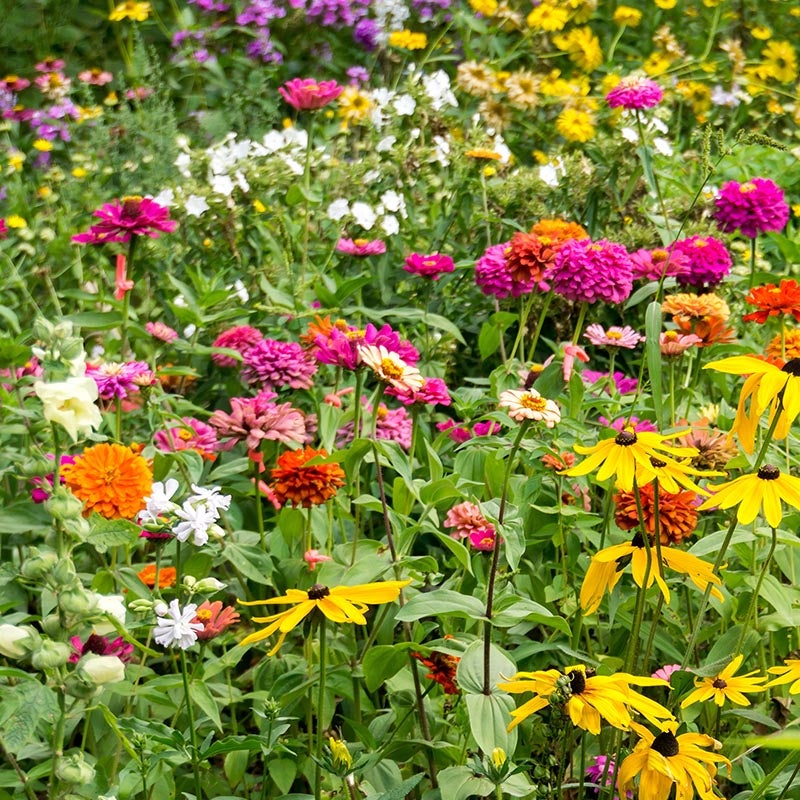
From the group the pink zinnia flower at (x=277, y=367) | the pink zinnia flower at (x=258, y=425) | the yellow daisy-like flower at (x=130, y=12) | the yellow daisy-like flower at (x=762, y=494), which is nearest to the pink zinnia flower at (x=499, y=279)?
the pink zinnia flower at (x=277, y=367)

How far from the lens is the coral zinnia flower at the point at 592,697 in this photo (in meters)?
1.10

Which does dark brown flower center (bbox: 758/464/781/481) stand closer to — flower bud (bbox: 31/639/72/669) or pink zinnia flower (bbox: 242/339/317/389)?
flower bud (bbox: 31/639/72/669)

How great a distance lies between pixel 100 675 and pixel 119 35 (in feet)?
14.7

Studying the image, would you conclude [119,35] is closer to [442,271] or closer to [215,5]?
[215,5]

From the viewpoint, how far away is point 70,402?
3.63ft

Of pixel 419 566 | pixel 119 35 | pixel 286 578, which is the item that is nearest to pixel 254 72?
pixel 119 35

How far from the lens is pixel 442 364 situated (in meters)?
2.34

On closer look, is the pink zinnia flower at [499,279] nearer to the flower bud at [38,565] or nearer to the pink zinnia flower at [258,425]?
the pink zinnia flower at [258,425]

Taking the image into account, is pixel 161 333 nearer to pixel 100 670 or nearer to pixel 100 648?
pixel 100 648

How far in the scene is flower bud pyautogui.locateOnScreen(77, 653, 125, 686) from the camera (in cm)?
111

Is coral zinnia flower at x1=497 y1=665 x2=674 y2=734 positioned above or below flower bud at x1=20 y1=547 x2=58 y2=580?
below

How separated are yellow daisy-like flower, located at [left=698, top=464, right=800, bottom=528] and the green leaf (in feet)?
1.07

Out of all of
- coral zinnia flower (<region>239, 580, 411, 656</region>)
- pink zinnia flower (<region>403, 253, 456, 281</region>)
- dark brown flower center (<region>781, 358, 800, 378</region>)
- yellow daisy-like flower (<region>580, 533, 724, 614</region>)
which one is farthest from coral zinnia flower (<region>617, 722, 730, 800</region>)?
pink zinnia flower (<region>403, 253, 456, 281</region>)

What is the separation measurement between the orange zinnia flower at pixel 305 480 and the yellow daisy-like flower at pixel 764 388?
0.59 m
